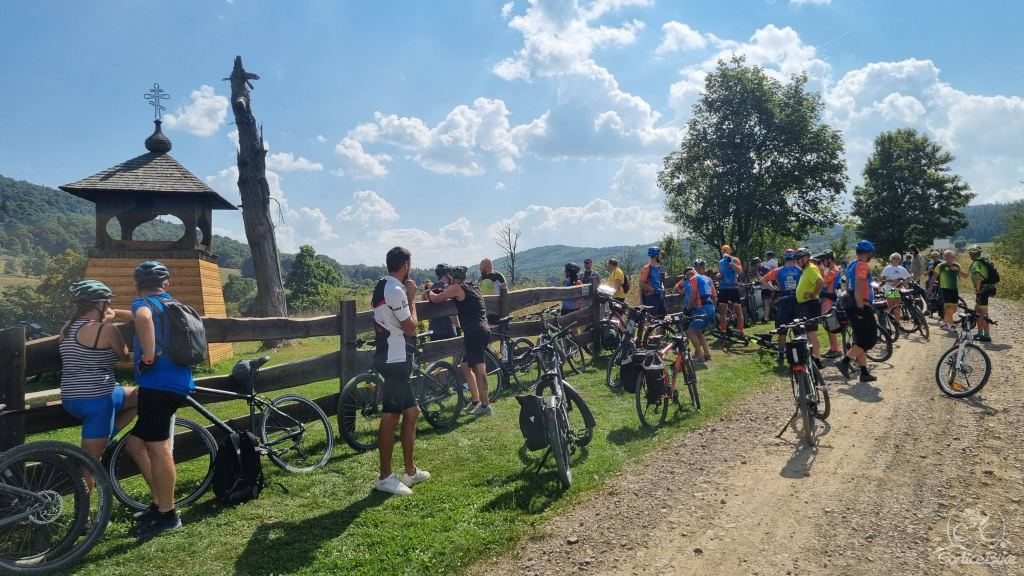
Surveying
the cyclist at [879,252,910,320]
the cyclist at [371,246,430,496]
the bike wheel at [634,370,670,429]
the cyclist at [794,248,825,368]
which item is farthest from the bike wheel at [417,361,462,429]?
the cyclist at [879,252,910,320]

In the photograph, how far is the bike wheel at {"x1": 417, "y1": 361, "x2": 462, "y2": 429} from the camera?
680 centimetres

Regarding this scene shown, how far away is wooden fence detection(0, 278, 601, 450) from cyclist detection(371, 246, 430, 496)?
5.14 ft

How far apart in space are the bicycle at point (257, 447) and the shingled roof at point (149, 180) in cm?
1165

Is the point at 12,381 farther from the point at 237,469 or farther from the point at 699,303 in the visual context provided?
the point at 699,303

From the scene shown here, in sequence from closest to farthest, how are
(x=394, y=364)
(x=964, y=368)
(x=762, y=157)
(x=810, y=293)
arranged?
(x=394, y=364), (x=964, y=368), (x=810, y=293), (x=762, y=157)

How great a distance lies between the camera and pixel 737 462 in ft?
18.5

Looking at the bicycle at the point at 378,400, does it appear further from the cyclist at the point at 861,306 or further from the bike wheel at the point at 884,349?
the bike wheel at the point at 884,349

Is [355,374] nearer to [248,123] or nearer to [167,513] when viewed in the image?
[167,513]

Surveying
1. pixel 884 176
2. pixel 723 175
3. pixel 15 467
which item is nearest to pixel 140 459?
pixel 15 467

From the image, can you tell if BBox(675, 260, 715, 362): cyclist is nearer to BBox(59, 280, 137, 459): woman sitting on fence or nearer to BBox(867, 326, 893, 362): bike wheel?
BBox(867, 326, 893, 362): bike wheel

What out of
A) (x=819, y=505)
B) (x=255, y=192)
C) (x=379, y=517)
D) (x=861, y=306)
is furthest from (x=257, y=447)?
(x=255, y=192)

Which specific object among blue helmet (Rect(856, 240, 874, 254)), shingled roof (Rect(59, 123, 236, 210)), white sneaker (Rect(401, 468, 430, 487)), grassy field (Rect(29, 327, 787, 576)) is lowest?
grassy field (Rect(29, 327, 787, 576))

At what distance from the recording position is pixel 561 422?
5188mm

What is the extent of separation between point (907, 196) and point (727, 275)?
149 feet
